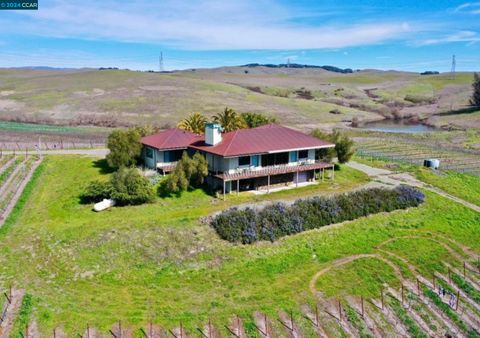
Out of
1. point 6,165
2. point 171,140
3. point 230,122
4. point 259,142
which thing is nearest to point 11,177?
point 6,165

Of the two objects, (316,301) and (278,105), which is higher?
(278,105)

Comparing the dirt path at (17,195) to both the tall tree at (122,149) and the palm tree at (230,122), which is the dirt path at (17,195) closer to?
the tall tree at (122,149)

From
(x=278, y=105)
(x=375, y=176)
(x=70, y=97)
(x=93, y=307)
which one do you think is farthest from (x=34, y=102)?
(x=93, y=307)

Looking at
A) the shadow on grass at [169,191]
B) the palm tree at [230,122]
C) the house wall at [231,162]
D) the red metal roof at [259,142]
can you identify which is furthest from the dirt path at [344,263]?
the palm tree at [230,122]

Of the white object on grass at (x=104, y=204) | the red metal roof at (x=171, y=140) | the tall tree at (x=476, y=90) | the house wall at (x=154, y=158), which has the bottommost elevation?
the white object on grass at (x=104, y=204)

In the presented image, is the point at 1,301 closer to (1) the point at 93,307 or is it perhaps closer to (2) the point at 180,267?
(1) the point at 93,307

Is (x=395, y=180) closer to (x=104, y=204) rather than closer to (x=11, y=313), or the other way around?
(x=104, y=204)
